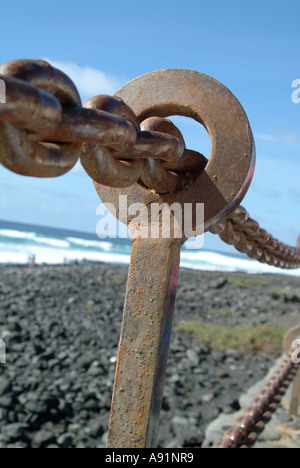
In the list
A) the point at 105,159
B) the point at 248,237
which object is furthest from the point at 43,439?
the point at 105,159

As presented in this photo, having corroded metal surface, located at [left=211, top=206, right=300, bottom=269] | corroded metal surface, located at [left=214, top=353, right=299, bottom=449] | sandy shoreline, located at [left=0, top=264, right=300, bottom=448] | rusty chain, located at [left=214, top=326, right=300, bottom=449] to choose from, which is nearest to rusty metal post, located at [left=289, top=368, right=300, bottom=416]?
rusty chain, located at [left=214, top=326, right=300, bottom=449]

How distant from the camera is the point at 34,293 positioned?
54.6 feet

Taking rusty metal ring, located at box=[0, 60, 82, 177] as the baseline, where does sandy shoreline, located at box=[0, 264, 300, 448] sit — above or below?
below

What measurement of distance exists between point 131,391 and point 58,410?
6.03m

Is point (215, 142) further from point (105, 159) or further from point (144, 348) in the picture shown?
point (144, 348)

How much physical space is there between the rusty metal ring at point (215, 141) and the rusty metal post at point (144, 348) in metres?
0.14

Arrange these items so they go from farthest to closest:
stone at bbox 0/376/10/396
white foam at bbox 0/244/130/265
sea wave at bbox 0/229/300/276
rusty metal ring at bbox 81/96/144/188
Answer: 1. sea wave at bbox 0/229/300/276
2. white foam at bbox 0/244/130/265
3. stone at bbox 0/376/10/396
4. rusty metal ring at bbox 81/96/144/188

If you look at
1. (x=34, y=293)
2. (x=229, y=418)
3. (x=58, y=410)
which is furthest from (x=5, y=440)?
(x=34, y=293)

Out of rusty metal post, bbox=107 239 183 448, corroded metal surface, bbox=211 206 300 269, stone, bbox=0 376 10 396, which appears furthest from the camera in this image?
stone, bbox=0 376 10 396

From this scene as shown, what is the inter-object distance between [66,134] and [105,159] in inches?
5.8

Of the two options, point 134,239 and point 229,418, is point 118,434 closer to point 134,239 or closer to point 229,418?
point 134,239

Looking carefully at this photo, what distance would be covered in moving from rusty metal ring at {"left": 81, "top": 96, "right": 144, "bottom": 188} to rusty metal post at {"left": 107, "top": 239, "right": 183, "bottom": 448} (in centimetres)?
35

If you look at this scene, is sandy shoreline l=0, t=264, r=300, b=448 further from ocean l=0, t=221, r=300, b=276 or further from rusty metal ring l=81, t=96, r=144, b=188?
ocean l=0, t=221, r=300, b=276

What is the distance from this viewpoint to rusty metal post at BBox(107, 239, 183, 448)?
117 centimetres
